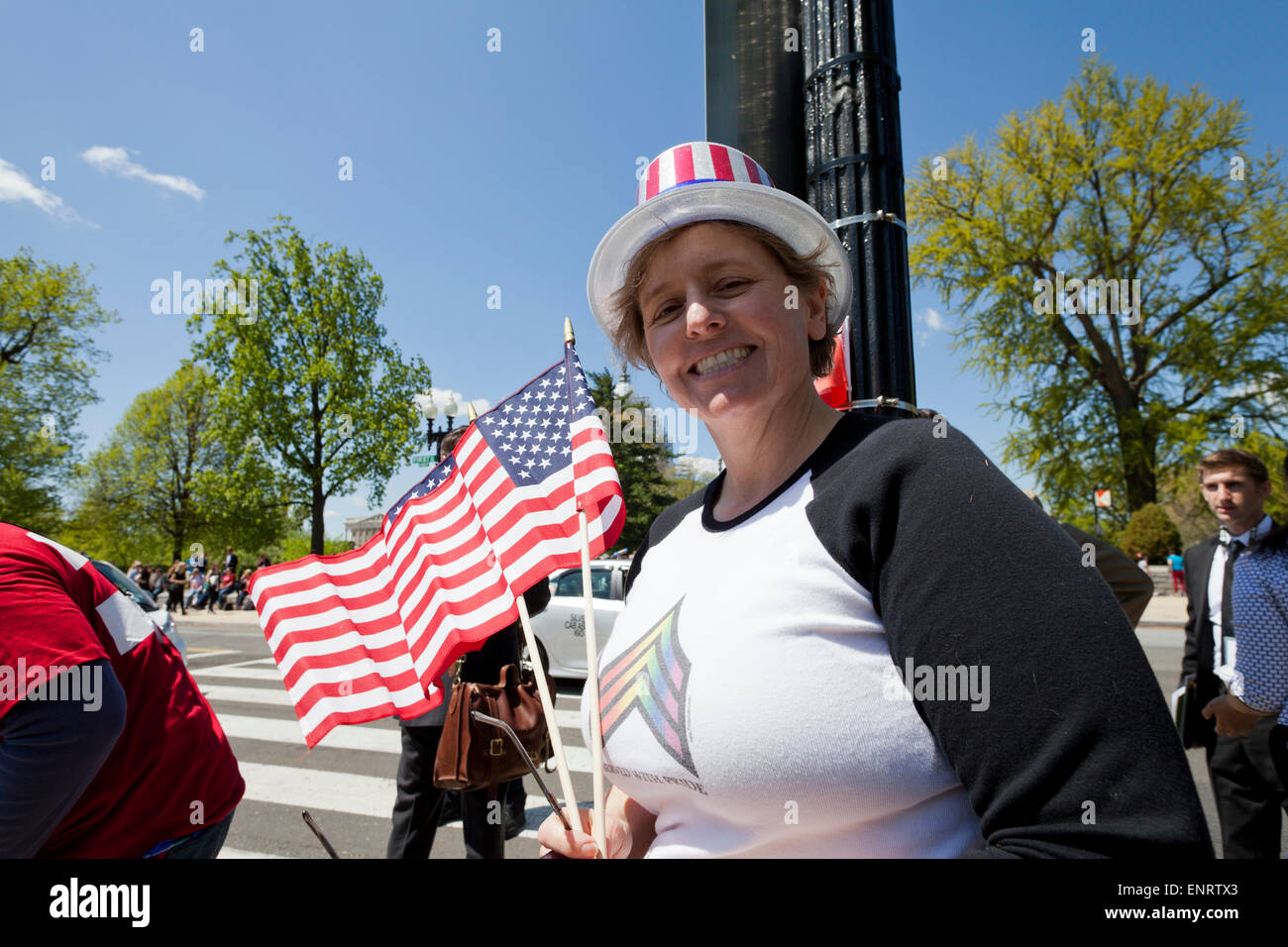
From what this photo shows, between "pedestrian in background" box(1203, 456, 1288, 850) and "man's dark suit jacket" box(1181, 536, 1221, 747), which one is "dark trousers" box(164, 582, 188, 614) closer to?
"man's dark suit jacket" box(1181, 536, 1221, 747)

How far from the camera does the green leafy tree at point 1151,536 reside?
2241cm

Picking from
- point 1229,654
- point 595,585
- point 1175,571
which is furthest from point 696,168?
point 1175,571

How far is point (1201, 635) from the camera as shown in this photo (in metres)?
3.84

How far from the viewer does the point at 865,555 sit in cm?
101

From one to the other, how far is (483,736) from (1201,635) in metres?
3.68

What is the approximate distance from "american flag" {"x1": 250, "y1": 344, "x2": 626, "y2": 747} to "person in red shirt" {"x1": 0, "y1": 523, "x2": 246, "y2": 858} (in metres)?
0.31

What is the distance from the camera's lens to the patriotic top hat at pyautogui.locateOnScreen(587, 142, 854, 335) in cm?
143

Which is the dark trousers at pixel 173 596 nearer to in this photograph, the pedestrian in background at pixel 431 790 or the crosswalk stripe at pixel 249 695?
the crosswalk stripe at pixel 249 695

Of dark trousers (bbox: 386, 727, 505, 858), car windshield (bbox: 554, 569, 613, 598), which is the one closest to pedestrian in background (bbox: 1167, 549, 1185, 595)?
car windshield (bbox: 554, 569, 613, 598)

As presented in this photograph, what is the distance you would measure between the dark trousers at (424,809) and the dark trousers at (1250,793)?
3398mm
